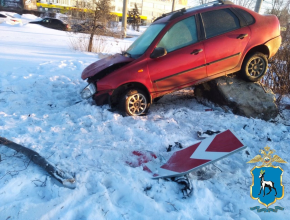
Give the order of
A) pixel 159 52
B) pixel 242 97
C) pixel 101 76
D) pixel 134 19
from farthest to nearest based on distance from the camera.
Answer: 1. pixel 134 19
2. pixel 242 97
3. pixel 101 76
4. pixel 159 52

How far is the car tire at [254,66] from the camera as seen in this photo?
199 inches

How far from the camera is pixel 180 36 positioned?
15.3 feet

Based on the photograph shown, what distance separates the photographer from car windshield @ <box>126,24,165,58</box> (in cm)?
474

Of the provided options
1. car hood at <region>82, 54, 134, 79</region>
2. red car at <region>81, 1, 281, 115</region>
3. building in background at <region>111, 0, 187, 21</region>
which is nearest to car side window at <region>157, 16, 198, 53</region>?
red car at <region>81, 1, 281, 115</region>

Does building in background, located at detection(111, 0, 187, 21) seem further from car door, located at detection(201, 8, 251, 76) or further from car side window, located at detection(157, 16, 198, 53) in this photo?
car side window, located at detection(157, 16, 198, 53)

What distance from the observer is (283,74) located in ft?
19.9

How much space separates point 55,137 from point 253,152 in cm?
316

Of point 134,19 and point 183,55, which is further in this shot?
point 134,19

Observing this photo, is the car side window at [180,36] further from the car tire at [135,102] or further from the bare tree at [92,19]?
the bare tree at [92,19]

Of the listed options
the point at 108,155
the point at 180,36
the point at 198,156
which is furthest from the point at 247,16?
the point at 108,155

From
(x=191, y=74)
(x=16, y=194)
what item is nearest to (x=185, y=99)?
(x=191, y=74)

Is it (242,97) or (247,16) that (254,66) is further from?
(247,16)

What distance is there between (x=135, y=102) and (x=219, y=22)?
2.49 metres

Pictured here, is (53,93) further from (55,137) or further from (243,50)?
(243,50)
